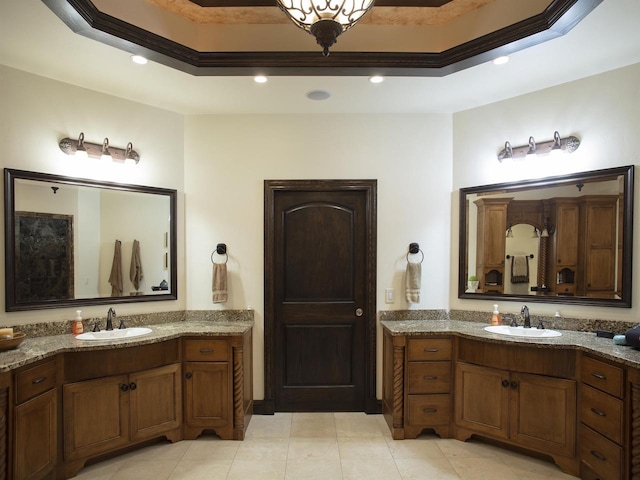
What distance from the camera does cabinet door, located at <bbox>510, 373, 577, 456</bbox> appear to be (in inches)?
94.0

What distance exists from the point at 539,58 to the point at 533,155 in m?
0.77

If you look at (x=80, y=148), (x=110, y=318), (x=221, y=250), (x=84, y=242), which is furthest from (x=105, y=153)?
(x=110, y=318)

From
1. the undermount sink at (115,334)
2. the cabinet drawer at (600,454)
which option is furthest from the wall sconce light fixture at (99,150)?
the cabinet drawer at (600,454)

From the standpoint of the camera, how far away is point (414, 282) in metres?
3.23

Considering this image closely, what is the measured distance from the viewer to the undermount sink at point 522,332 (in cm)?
267

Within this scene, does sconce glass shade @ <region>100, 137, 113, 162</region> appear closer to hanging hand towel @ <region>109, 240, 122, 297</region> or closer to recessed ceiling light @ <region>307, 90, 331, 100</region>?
hanging hand towel @ <region>109, 240, 122, 297</region>

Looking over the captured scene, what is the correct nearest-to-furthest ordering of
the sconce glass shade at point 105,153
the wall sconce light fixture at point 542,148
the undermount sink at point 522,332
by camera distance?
the undermount sink at point 522,332 < the wall sconce light fixture at point 542,148 < the sconce glass shade at point 105,153

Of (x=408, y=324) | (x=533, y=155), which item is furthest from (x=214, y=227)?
(x=533, y=155)

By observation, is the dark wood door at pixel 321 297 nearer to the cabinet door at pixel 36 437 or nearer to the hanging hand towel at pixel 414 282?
the hanging hand towel at pixel 414 282

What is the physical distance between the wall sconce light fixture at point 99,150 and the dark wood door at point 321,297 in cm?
126

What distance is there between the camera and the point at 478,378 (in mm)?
2727

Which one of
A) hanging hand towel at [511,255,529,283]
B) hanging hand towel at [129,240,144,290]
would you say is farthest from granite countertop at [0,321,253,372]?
hanging hand towel at [511,255,529,283]

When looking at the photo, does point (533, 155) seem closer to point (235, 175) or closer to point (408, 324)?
point (408, 324)

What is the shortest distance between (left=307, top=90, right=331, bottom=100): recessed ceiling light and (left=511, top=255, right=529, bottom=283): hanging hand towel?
6.80ft
